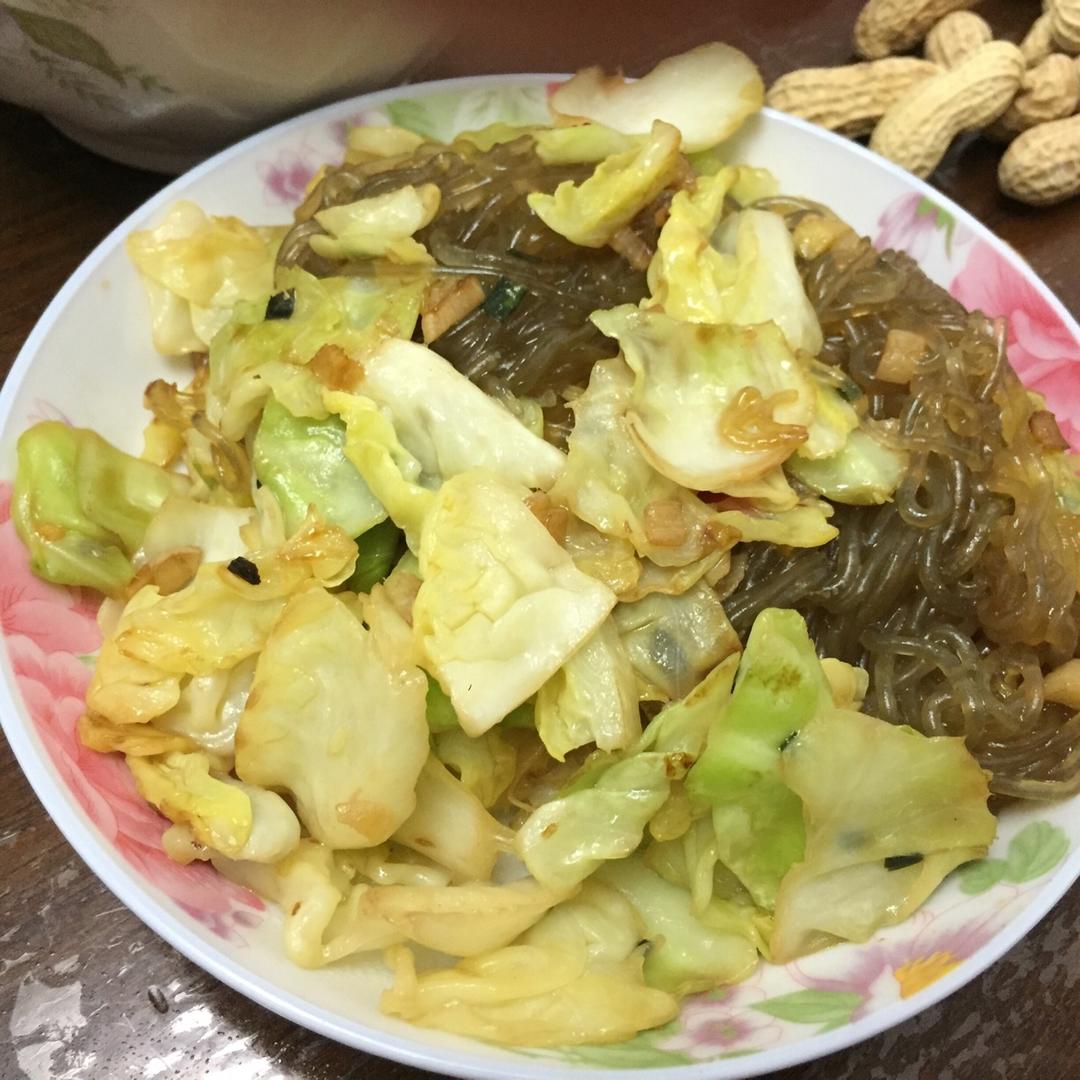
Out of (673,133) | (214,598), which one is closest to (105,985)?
(214,598)

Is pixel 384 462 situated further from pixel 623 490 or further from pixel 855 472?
pixel 855 472

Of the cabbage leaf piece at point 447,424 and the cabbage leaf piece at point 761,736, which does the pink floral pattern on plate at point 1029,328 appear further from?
the cabbage leaf piece at point 447,424

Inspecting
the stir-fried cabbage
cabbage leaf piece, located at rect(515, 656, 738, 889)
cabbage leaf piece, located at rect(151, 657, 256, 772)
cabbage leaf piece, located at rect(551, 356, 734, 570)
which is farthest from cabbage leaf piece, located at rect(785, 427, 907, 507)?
cabbage leaf piece, located at rect(151, 657, 256, 772)

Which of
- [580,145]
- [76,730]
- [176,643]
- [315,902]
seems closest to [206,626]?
[176,643]

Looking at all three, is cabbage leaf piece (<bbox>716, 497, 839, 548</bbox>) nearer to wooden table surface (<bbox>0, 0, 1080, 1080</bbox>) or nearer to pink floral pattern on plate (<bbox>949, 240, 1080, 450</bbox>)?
pink floral pattern on plate (<bbox>949, 240, 1080, 450</bbox>)

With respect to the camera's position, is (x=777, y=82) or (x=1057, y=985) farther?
(x=777, y=82)

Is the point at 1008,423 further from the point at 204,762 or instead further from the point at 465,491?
the point at 204,762
